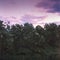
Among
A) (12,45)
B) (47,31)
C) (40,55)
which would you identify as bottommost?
(40,55)

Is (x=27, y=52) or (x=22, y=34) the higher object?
(x=22, y=34)

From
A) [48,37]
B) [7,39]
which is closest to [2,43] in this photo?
[7,39]

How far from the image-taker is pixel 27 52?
20.5 metres

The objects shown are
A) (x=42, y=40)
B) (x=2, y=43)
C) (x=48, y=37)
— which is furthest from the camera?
(x=48, y=37)

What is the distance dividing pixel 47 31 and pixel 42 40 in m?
2.73

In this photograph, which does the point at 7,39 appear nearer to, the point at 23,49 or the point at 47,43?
the point at 23,49

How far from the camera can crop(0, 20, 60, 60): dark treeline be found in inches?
786

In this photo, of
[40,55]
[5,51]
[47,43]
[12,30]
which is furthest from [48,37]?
[5,51]

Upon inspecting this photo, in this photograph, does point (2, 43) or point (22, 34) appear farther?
point (22, 34)

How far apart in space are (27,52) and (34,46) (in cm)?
115

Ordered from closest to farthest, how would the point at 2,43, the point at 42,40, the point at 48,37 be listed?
the point at 2,43, the point at 42,40, the point at 48,37

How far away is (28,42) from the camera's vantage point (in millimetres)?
20828

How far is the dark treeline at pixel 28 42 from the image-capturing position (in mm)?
19969

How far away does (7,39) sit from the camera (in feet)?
65.5
